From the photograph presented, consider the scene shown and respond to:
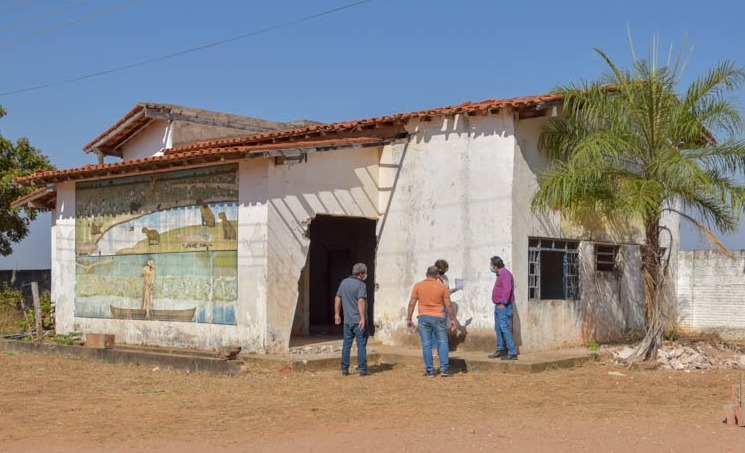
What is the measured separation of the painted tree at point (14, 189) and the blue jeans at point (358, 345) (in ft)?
53.0

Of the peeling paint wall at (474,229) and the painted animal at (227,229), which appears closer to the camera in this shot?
the peeling paint wall at (474,229)

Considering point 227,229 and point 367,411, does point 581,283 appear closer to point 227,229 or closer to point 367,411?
point 227,229

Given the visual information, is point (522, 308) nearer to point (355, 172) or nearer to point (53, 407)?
point (355, 172)

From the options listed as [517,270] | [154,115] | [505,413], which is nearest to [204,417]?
[505,413]

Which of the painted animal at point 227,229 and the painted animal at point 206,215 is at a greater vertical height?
the painted animal at point 206,215

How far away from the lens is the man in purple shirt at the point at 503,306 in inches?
560

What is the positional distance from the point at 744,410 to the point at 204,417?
5.79 metres

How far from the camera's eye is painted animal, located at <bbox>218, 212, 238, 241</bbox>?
15.4m

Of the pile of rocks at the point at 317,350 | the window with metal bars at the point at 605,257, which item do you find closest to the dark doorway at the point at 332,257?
the pile of rocks at the point at 317,350

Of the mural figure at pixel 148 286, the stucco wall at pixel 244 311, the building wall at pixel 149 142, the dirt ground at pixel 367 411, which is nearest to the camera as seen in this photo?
the dirt ground at pixel 367 411

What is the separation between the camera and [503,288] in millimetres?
14234

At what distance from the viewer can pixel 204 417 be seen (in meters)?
10.2

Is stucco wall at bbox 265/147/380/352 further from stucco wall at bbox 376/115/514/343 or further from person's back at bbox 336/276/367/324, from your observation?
person's back at bbox 336/276/367/324

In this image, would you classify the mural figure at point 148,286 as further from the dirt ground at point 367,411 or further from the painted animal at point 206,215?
the dirt ground at point 367,411
